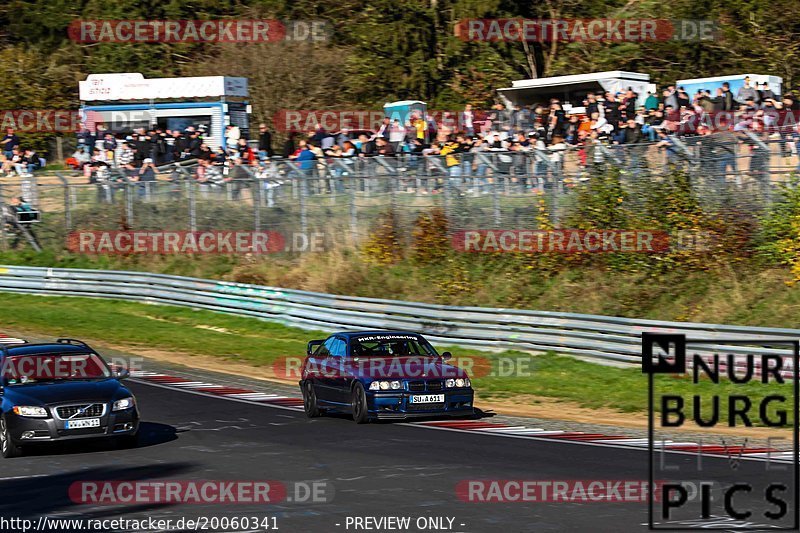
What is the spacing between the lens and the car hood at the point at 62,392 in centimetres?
1420

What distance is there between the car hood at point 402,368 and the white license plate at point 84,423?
3.99 m

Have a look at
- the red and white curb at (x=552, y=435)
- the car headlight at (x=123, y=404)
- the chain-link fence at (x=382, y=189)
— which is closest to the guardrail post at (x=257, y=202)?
the chain-link fence at (x=382, y=189)

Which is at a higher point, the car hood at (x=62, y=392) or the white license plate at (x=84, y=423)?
the car hood at (x=62, y=392)

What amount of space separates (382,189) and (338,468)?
1523 centimetres


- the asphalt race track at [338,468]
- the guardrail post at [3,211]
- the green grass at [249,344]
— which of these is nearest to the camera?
the asphalt race track at [338,468]

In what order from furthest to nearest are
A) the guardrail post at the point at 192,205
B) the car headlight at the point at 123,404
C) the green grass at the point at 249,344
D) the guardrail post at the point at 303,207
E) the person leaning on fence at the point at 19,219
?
the person leaning on fence at the point at 19,219 < the guardrail post at the point at 192,205 < the guardrail post at the point at 303,207 < the green grass at the point at 249,344 < the car headlight at the point at 123,404

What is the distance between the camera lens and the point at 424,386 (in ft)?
54.1

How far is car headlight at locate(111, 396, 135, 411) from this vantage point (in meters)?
14.4

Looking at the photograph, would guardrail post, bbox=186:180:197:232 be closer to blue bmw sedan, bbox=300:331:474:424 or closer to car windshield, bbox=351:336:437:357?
blue bmw sedan, bbox=300:331:474:424

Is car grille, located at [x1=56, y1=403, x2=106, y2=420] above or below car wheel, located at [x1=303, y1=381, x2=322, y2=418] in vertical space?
above

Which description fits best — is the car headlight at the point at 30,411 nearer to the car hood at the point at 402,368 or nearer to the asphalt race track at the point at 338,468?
the asphalt race track at the point at 338,468

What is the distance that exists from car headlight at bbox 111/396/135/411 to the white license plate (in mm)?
273

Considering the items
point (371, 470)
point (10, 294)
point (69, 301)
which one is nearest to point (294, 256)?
point (69, 301)

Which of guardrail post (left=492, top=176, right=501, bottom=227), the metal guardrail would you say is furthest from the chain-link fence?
the metal guardrail
